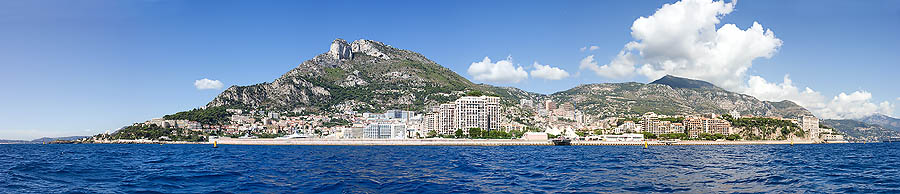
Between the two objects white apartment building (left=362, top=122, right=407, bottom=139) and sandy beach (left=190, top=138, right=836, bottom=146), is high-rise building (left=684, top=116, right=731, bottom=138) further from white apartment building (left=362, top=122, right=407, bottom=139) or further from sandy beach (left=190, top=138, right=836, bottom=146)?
white apartment building (left=362, top=122, right=407, bottom=139)

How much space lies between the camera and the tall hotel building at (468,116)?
17312 cm

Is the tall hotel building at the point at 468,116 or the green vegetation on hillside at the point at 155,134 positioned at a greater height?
the tall hotel building at the point at 468,116

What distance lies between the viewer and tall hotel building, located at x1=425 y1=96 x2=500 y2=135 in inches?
6816

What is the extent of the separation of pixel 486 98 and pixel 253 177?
153900 millimetres

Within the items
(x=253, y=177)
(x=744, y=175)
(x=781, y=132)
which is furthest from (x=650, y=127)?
(x=253, y=177)

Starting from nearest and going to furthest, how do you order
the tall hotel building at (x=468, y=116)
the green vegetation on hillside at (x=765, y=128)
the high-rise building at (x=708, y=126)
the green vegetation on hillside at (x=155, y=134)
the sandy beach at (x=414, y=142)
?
the sandy beach at (x=414, y=142), the green vegetation on hillside at (x=155, y=134), the tall hotel building at (x=468, y=116), the high-rise building at (x=708, y=126), the green vegetation on hillside at (x=765, y=128)

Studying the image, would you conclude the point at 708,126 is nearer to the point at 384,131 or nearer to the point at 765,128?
the point at 765,128

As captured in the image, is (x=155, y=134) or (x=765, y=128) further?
(x=765, y=128)

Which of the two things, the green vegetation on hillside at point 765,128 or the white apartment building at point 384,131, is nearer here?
the white apartment building at point 384,131

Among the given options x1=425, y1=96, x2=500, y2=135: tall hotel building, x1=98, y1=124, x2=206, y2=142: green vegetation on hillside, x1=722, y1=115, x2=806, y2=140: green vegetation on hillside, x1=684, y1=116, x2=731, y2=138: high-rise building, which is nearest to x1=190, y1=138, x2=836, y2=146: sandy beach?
x1=98, y1=124, x2=206, y2=142: green vegetation on hillside

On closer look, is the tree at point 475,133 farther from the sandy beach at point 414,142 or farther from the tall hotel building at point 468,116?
the sandy beach at point 414,142

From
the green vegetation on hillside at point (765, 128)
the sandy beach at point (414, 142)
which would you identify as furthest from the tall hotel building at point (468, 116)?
the green vegetation on hillside at point (765, 128)

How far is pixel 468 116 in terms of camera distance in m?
174

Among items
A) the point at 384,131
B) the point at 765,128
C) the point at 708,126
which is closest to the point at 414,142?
the point at 384,131
